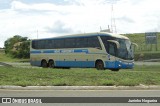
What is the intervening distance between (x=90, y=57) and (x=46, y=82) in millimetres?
18298

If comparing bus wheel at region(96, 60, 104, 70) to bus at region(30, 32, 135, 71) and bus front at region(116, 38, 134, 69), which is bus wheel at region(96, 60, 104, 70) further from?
bus front at region(116, 38, 134, 69)

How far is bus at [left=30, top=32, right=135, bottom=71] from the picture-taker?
1313 inches

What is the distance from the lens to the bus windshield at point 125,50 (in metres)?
33.6

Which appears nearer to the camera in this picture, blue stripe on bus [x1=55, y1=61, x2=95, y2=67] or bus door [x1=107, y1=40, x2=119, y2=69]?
bus door [x1=107, y1=40, x2=119, y2=69]

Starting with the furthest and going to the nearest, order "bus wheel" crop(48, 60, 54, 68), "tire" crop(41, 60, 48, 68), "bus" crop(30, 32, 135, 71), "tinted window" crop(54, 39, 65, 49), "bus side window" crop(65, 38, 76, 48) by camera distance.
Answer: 1. "tire" crop(41, 60, 48, 68)
2. "bus wheel" crop(48, 60, 54, 68)
3. "tinted window" crop(54, 39, 65, 49)
4. "bus side window" crop(65, 38, 76, 48)
5. "bus" crop(30, 32, 135, 71)

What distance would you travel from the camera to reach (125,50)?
112ft

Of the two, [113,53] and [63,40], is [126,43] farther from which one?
[63,40]

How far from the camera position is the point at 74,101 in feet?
39.1

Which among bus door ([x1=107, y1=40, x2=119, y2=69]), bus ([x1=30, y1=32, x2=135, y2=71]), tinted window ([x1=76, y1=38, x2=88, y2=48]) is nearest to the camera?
bus door ([x1=107, y1=40, x2=119, y2=69])

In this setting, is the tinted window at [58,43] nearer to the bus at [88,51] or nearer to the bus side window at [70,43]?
the bus at [88,51]

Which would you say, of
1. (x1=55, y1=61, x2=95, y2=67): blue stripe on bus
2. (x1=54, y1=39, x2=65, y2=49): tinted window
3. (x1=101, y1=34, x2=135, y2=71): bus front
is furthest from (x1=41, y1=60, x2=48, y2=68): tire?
(x1=101, y1=34, x2=135, y2=71): bus front

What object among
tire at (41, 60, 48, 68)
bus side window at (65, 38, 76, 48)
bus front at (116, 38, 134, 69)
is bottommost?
tire at (41, 60, 48, 68)

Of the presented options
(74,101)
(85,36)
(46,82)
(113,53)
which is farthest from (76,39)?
(74,101)

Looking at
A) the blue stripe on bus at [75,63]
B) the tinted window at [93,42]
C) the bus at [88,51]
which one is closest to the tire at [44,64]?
the bus at [88,51]
